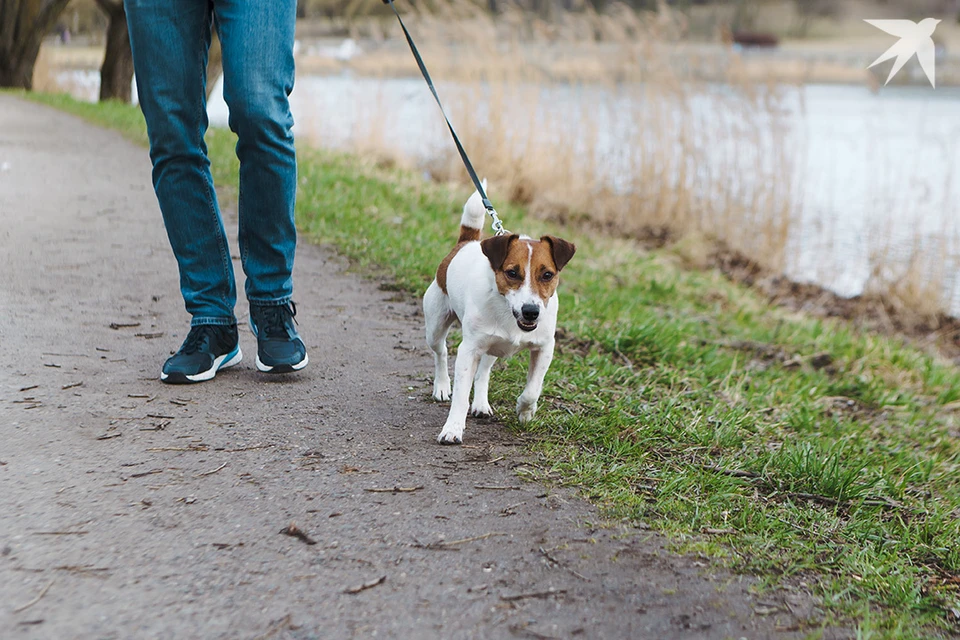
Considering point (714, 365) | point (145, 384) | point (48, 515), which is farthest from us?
point (714, 365)

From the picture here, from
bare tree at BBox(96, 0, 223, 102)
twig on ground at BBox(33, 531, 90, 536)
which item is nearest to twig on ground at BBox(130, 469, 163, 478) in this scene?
twig on ground at BBox(33, 531, 90, 536)

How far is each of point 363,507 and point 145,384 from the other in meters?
1.30

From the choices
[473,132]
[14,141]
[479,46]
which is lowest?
[14,141]

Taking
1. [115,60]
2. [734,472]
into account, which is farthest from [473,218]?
[115,60]

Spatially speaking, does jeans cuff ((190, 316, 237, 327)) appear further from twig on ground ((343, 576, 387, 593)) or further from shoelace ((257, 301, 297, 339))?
twig on ground ((343, 576, 387, 593))

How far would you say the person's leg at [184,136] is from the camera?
323 centimetres

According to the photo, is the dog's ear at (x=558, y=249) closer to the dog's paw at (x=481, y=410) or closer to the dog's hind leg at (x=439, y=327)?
the dog's hind leg at (x=439, y=327)

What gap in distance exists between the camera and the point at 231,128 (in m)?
3.35

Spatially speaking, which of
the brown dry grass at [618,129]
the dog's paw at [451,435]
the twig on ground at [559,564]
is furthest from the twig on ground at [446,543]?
the brown dry grass at [618,129]

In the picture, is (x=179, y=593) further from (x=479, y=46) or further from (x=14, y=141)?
(x=14, y=141)

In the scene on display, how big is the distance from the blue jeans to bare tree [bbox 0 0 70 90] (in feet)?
61.8

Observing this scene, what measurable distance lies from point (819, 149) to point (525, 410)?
9997 millimetres

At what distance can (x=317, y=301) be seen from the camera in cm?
495

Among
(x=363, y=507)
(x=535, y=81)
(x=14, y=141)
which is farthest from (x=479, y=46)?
(x=363, y=507)
